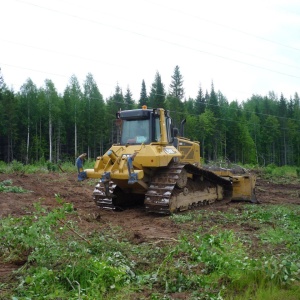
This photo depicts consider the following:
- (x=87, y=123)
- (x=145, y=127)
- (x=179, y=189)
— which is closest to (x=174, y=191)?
(x=179, y=189)

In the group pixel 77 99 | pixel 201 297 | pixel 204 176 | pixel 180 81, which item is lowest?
pixel 201 297

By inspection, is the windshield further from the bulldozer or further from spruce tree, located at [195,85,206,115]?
spruce tree, located at [195,85,206,115]

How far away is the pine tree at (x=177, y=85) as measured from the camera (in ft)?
196

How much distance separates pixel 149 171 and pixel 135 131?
1.16 metres

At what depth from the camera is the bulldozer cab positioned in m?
9.96

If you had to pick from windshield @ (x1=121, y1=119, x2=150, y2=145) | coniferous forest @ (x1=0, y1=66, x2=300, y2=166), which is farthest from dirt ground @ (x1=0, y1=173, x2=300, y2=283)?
coniferous forest @ (x1=0, y1=66, x2=300, y2=166)

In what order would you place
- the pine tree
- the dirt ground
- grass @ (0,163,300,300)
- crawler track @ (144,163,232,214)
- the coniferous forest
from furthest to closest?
the pine tree, the coniferous forest, crawler track @ (144,163,232,214), the dirt ground, grass @ (0,163,300,300)

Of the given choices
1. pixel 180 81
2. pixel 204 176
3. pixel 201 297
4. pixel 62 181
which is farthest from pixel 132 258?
pixel 180 81

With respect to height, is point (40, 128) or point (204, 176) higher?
point (40, 128)

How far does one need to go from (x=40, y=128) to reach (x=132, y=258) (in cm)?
4470

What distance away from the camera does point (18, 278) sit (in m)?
4.41

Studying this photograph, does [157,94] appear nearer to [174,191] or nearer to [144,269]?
[174,191]

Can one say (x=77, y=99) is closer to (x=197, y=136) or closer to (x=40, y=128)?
(x=40, y=128)

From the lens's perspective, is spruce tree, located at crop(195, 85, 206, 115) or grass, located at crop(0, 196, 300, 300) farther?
spruce tree, located at crop(195, 85, 206, 115)
